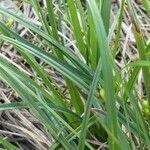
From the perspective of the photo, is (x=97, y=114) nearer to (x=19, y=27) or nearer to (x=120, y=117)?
(x=120, y=117)

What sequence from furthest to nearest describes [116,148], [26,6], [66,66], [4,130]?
[26,6]
[4,130]
[66,66]
[116,148]

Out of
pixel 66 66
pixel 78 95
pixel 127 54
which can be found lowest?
pixel 127 54

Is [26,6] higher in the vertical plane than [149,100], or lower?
higher

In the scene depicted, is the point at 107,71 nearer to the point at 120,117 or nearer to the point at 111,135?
the point at 111,135

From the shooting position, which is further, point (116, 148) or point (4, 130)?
point (4, 130)

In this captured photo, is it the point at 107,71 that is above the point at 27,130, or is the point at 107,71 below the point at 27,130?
above

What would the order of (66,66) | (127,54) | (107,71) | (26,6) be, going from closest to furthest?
1. (107,71)
2. (66,66)
3. (127,54)
4. (26,6)

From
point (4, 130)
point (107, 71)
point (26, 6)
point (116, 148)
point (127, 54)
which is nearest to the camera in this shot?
point (107, 71)

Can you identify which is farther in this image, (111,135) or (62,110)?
(62,110)

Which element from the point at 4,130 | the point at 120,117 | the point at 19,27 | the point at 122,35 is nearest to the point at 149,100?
the point at 120,117

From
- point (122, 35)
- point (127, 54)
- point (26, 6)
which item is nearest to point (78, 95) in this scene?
point (127, 54)
